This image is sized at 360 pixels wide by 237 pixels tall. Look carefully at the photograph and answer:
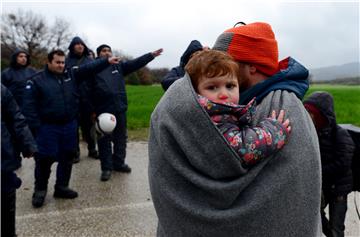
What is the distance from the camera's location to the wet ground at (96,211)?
4284mm

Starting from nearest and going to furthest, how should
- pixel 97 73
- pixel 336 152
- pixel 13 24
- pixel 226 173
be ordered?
pixel 226 173 < pixel 336 152 < pixel 97 73 < pixel 13 24

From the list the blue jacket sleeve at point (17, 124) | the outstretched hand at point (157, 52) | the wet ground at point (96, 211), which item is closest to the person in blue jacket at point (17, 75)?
the wet ground at point (96, 211)

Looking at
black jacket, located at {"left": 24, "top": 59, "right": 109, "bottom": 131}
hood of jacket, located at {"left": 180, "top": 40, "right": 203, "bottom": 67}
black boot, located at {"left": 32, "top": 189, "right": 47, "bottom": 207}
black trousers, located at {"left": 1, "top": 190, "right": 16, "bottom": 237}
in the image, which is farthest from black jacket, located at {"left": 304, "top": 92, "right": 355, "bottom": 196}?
black boot, located at {"left": 32, "top": 189, "right": 47, "bottom": 207}

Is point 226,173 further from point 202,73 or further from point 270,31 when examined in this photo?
point 270,31

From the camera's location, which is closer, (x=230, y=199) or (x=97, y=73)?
(x=230, y=199)

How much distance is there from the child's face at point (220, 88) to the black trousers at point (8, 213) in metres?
2.92

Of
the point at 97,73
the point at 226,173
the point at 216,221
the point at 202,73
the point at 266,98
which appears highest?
the point at 202,73

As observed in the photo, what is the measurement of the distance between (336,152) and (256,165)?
2073mm

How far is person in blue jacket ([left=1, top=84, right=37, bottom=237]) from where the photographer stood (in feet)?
11.8

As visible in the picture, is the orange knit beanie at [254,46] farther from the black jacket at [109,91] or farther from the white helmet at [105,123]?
the black jacket at [109,91]

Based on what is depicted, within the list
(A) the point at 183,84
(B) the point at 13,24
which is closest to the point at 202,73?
(A) the point at 183,84

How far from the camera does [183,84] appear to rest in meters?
1.50

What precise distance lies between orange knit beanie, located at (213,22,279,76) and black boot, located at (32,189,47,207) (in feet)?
13.2

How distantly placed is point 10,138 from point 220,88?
2.81 metres
